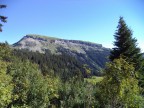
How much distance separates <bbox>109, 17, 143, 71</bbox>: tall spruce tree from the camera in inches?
1182

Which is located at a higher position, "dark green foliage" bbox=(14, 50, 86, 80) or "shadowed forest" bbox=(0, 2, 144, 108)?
"dark green foliage" bbox=(14, 50, 86, 80)

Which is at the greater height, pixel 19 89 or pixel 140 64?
pixel 140 64

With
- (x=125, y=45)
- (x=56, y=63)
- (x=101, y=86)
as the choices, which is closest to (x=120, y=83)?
(x=101, y=86)

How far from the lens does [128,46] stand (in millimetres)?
30125

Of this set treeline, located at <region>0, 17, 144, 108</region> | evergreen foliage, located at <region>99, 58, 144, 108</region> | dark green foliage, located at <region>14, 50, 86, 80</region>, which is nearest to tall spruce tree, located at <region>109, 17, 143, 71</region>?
treeline, located at <region>0, 17, 144, 108</region>

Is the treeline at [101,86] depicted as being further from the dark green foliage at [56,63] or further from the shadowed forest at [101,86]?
the dark green foliage at [56,63]

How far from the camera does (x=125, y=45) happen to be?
30.3 meters

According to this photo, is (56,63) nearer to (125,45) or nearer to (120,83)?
(125,45)

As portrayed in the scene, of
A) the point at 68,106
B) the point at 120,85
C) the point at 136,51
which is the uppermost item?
the point at 136,51

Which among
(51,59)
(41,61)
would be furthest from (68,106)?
(51,59)

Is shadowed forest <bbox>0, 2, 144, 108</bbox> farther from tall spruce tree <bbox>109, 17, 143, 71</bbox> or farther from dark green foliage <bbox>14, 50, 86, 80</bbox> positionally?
dark green foliage <bbox>14, 50, 86, 80</bbox>

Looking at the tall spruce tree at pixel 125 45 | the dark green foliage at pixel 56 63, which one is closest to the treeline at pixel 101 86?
the tall spruce tree at pixel 125 45

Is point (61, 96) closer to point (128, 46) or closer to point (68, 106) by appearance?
point (68, 106)

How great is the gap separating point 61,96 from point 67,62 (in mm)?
153797
